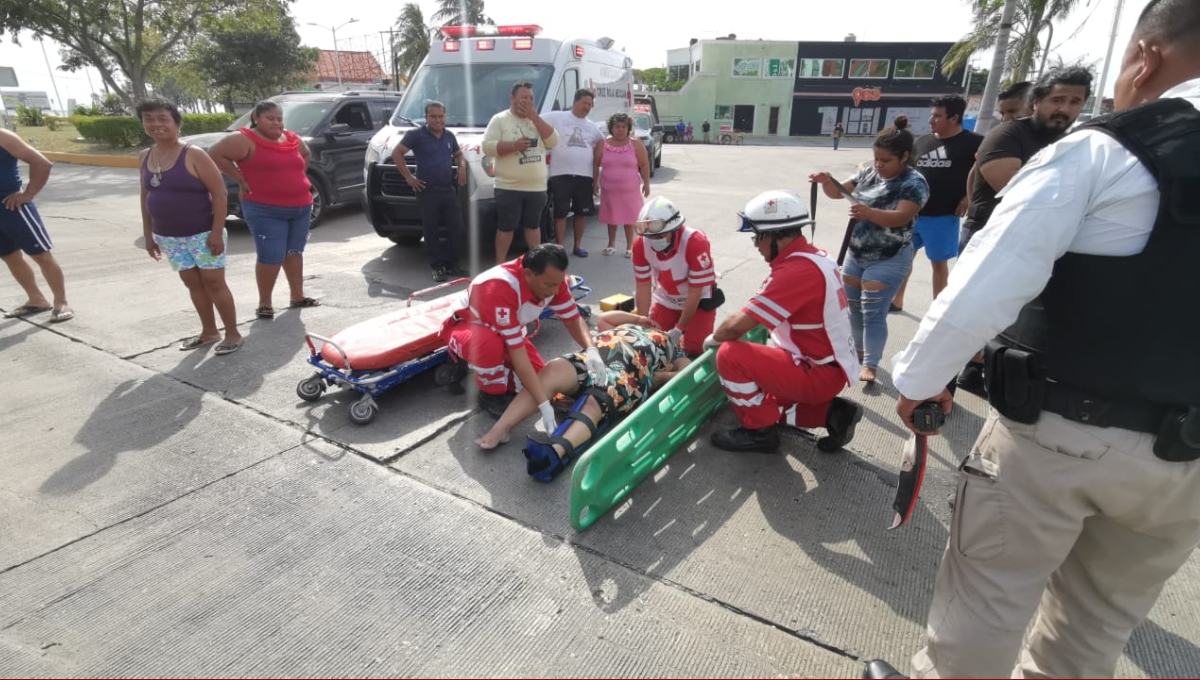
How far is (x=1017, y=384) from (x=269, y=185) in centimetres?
531

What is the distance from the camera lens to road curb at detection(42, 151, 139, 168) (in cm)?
1612

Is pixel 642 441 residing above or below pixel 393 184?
below

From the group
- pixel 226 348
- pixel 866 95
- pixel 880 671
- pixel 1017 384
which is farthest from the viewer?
pixel 866 95

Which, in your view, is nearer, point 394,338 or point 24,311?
point 394,338

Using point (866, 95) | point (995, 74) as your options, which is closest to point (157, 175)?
point (995, 74)

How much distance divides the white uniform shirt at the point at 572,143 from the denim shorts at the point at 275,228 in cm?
278

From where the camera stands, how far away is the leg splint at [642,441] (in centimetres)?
262

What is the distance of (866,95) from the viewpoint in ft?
130

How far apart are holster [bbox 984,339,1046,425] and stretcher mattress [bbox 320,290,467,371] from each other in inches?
124

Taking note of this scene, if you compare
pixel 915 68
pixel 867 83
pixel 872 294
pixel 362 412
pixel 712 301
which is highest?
pixel 915 68

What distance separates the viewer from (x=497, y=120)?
6.17 m

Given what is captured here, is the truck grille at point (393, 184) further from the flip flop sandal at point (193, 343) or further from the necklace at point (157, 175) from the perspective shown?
the flip flop sandal at point (193, 343)

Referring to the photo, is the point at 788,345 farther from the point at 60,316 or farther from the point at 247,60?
the point at 247,60

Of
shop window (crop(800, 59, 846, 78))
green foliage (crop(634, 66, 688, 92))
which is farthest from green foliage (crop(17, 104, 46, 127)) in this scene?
shop window (crop(800, 59, 846, 78))
